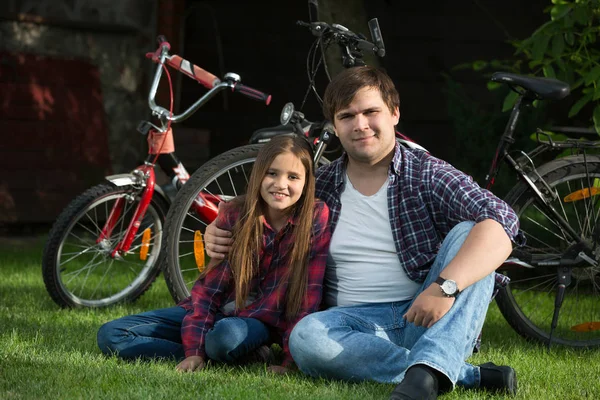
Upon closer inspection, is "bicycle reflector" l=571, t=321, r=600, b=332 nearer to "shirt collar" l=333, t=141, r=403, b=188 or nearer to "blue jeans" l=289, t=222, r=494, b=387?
"blue jeans" l=289, t=222, r=494, b=387

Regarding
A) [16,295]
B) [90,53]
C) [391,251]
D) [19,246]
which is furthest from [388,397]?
[90,53]

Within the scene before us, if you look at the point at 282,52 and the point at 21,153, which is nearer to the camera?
the point at 21,153

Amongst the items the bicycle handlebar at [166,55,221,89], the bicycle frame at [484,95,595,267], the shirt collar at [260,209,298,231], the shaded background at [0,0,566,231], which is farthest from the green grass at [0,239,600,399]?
the shaded background at [0,0,566,231]

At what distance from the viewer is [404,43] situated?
8.91 metres

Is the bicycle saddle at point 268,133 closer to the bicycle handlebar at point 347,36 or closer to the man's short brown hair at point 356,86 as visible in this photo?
the bicycle handlebar at point 347,36

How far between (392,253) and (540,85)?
1112 millimetres

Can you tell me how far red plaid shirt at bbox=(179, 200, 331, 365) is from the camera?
3412 millimetres

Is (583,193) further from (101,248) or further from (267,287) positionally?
(101,248)

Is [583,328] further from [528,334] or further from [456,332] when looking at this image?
[456,332]

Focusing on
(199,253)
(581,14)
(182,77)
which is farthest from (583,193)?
(182,77)

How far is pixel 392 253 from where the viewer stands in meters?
3.37

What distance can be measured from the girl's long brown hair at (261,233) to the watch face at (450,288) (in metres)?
0.59

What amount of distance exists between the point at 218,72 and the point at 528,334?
17.8ft

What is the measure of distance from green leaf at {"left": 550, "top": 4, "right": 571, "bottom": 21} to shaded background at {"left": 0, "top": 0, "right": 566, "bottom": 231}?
7.25 ft
